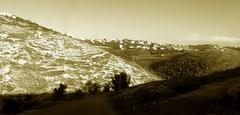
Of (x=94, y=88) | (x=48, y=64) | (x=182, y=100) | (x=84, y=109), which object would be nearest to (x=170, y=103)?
(x=182, y=100)

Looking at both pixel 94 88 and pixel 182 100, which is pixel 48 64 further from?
pixel 182 100

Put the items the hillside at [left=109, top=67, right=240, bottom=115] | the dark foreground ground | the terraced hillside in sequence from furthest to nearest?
1. the terraced hillside
2. the dark foreground ground
3. the hillside at [left=109, top=67, right=240, bottom=115]

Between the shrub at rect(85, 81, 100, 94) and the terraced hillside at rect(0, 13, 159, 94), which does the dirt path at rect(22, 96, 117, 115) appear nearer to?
the shrub at rect(85, 81, 100, 94)

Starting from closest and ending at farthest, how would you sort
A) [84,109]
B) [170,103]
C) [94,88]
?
[170,103] < [84,109] < [94,88]

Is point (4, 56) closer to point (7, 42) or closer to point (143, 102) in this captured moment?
point (7, 42)

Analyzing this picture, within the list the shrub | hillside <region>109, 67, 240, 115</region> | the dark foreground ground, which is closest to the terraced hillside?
the shrub

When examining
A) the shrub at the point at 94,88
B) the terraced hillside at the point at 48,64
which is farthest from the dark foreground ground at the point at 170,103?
the terraced hillside at the point at 48,64

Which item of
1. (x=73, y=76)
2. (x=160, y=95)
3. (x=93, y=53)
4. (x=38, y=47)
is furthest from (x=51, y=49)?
(x=160, y=95)

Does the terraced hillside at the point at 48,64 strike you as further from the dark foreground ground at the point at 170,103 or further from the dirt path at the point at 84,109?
the dark foreground ground at the point at 170,103
